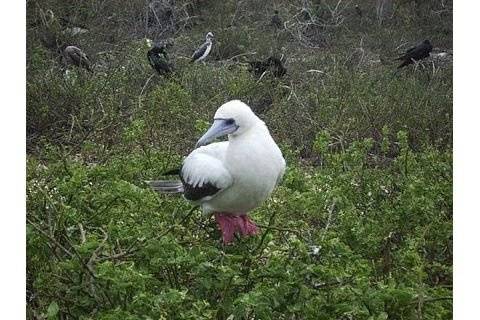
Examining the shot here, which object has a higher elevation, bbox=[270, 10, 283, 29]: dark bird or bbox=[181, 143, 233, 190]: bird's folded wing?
bbox=[181, 143, 233, 190]: bird's folded wing

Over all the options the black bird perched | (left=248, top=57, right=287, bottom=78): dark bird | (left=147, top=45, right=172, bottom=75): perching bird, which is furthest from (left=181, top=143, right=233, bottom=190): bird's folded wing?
(left=248, top=57, right=287, bottom=78): dark bird

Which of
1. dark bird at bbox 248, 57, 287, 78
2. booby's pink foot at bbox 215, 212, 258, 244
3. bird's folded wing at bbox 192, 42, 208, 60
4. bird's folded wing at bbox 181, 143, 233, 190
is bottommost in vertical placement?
dark bird at bbox 248, 57, 287, 78

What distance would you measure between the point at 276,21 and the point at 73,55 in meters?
0.93

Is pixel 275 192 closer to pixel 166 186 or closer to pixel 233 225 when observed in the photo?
pixel 166 186

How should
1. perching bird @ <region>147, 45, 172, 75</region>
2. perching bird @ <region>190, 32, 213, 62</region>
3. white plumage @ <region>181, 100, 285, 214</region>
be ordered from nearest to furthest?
white plumage @ <region>181, 100, 285, 214</region>
perching bird @ <region>190, 32, 213, 62</region>
perching bird @ <region>147, 45, 172, 75</region>

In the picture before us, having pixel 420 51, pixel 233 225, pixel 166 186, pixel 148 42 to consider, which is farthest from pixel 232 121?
pixel 148 42

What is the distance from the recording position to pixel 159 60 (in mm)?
4168

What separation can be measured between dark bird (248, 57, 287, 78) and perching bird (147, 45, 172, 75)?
1.49ft

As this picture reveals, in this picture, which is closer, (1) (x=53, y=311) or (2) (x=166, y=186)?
(1) (x=53, y=311)

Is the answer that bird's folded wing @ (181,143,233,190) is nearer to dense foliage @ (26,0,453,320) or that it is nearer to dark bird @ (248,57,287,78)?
dense foliage @ (26,0,453,320)

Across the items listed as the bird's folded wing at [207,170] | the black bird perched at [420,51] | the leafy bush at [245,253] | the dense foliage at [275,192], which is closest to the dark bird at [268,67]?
the dense foliage at [275,192]

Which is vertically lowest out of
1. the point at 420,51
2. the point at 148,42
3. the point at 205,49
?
the point at 205,49

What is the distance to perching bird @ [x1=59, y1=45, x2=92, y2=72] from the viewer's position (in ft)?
11.3

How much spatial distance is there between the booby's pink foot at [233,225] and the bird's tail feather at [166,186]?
206 millimetres
